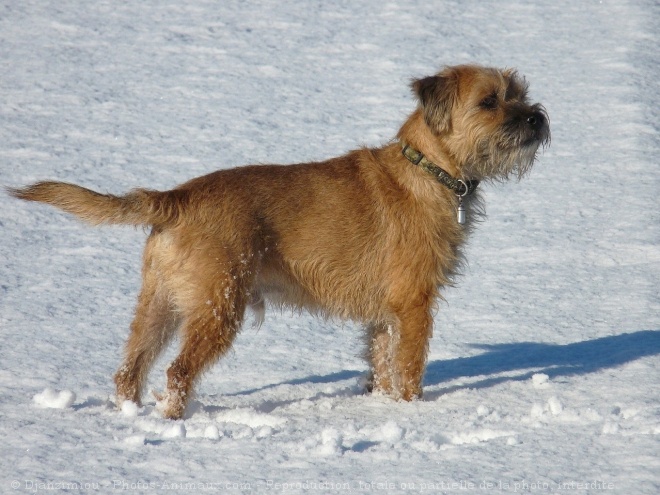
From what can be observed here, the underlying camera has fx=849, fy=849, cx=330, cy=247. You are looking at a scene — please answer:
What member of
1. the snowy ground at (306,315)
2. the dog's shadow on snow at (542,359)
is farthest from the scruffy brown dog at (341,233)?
the dog's shadow on snow at (542,359)

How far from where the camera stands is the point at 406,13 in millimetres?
12875

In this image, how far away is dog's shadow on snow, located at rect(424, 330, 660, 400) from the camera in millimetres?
5410

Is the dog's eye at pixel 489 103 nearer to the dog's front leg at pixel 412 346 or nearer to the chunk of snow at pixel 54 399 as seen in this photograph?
the dog's front leg at pixel 412 346

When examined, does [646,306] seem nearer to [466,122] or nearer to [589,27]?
[466,122]

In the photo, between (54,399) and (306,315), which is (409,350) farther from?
(54,399)

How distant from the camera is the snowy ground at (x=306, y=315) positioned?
3789 mm

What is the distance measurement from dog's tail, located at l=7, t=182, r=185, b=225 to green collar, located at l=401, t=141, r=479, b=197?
142 centimetres

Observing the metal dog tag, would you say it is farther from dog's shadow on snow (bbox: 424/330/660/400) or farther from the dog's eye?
dog's shadow on snow (bbox: 424/330/660/400)

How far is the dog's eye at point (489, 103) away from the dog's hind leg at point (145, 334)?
6.90 ft

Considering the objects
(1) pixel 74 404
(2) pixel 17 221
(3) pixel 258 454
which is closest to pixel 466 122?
(3) pixel 258 454

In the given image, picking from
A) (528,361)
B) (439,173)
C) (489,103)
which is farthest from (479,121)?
(528,361)

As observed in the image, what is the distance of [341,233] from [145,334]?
1.27 meters

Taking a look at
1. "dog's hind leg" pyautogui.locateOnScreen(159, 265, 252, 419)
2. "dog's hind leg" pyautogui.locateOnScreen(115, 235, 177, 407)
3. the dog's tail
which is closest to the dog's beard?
"dog's hind leg" pyautogui.locateOnScreen(159, 265, 252, 419)

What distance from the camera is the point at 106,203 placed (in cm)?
447
